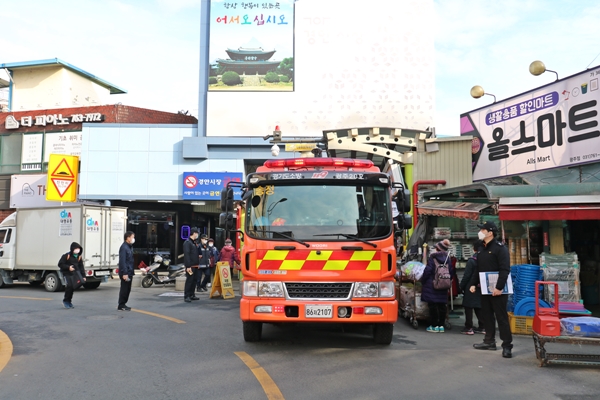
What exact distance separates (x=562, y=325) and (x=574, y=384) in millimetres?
1113

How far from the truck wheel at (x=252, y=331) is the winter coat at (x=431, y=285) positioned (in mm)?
3213

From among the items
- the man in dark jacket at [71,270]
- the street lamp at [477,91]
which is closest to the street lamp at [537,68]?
the street lamp at [477,91]

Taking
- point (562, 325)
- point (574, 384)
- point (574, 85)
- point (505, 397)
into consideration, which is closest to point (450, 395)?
point (505, 397)

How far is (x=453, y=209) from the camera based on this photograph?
11.1 metres

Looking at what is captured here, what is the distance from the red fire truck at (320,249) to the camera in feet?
23.5

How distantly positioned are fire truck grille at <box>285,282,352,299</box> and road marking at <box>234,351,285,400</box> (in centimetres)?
105

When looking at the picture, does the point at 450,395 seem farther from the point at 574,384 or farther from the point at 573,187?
the point at 573,187

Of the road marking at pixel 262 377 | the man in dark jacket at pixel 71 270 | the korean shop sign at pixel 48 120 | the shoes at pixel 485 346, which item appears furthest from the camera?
the korean shop sign at pixel 48 120

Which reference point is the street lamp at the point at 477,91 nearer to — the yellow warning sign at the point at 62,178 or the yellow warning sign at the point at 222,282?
the yellow warning sign at the point at 222,282

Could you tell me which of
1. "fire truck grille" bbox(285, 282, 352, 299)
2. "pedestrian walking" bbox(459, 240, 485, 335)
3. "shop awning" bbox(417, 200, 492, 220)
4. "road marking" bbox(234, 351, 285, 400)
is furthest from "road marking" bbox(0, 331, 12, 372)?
"shop awning" bbox(417, 200, 492, 220)

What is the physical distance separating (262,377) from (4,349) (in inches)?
170

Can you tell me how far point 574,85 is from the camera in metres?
12.0

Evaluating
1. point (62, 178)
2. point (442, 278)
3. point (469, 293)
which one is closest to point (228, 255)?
point (442, 278)

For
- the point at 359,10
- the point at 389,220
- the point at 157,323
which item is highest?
the point at 359,10
